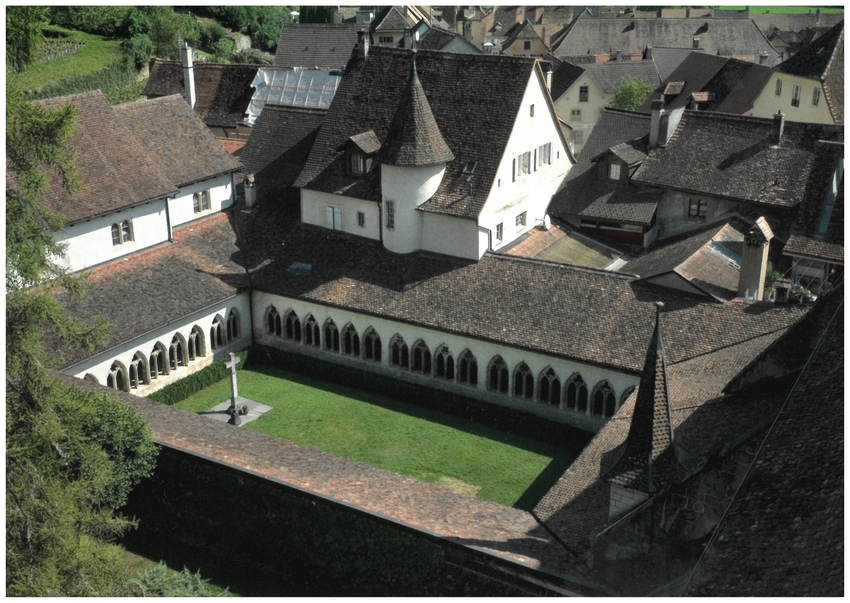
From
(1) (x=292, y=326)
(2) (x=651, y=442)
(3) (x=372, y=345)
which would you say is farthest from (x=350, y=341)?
(2) (x=651, y=442)

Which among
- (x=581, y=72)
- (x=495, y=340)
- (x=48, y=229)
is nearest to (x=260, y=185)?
(x=495, y=340)

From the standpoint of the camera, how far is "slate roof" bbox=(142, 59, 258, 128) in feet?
245

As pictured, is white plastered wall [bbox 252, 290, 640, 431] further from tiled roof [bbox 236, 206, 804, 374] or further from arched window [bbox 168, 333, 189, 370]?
arched window [bbox 168, 333, 189, 370]

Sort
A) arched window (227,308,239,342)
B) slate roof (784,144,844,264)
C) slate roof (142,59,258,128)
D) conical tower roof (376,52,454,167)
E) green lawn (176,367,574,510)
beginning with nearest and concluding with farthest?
green lawn (176,367,574,510) < slate roof (784,144,844,264) < conical tower roof (376,52,454,167) < arched window (227,308,239,342) < slate roof (142,59,258,128)

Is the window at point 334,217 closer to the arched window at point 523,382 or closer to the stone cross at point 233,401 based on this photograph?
the stone cross at point 233,401

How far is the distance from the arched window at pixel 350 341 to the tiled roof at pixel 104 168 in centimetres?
1087

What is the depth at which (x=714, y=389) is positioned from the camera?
32312mm

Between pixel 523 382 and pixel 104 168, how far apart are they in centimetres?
2156

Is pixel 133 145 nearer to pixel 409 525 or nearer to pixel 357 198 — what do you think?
pixel 357 198

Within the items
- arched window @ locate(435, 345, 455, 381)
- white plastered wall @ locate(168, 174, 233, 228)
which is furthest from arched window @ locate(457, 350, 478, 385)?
white plastered wall @ locate(168, 174, 233, 228)

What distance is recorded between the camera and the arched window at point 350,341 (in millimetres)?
46719

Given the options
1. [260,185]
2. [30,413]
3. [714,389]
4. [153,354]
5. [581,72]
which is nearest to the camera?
[30,413]

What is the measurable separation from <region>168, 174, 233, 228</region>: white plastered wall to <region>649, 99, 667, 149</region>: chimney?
23062 millimetres

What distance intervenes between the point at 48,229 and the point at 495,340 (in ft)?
67.8
